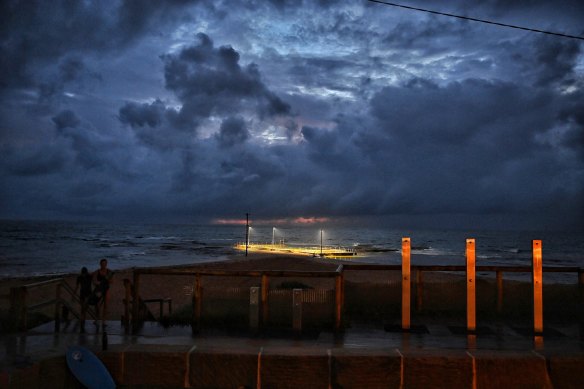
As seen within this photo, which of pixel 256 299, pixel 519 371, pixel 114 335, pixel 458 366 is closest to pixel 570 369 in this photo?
pixel 519 371

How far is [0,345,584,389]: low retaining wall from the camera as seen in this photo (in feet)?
24.7

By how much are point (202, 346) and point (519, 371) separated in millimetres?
5308

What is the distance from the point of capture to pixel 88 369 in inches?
295

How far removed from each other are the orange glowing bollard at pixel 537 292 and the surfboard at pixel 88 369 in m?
8.43

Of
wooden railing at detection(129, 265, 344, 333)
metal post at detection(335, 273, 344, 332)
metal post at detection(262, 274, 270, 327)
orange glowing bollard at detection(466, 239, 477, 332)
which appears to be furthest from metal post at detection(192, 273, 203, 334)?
orange glowing bollard at detection(466, 239, 477, 332)

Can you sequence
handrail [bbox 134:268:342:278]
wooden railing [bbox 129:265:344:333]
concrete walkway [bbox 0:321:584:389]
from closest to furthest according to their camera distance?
1. concrete walkway [bbox 0:321:584:389]
2. wooden railing [bbox 129:265:344:333]
3. handrail [bbox 134:268:342:278]

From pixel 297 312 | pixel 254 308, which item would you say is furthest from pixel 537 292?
pixel 254 308

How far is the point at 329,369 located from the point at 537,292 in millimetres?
5356

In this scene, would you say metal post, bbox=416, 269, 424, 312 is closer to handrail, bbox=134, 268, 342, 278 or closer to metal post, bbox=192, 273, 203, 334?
handrail, bbox=134, 268, 342, 278

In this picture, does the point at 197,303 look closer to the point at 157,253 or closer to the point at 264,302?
the point at 264,302

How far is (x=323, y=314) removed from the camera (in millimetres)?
10594

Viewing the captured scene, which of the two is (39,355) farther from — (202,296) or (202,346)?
(202,296)

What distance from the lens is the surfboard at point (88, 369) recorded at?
738cm

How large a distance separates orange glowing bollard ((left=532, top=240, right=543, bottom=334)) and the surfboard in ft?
27.7
